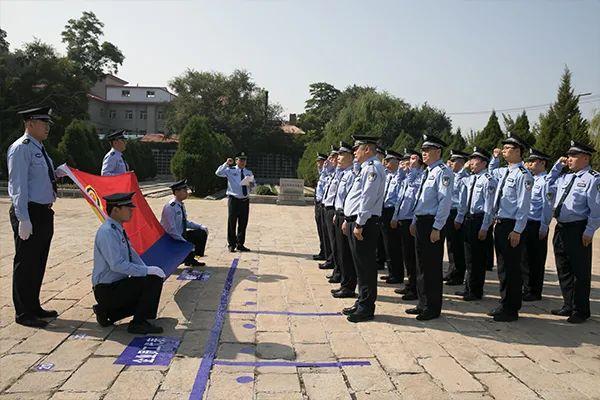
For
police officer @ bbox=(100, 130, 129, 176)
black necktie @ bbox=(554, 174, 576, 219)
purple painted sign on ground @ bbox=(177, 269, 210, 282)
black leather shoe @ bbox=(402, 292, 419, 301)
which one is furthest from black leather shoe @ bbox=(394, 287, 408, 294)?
police officer @ bbox=(100, 130, 129, 176)

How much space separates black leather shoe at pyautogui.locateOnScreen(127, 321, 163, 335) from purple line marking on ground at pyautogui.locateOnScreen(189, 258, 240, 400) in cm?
52

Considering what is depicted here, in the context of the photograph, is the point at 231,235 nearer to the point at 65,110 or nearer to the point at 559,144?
the point at 559,144

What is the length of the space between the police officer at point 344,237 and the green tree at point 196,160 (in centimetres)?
1383

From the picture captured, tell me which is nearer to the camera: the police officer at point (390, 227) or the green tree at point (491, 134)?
the police officer at point (390, 227)

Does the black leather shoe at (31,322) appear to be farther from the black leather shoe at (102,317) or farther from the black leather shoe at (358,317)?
the black leather shoe at (358,317)

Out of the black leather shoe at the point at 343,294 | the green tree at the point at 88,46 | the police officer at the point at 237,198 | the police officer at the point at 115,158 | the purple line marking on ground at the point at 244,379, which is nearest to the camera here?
the purple line marking on ground at the point at 244,379

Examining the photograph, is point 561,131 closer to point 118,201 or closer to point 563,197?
point 563,197

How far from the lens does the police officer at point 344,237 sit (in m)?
5.91

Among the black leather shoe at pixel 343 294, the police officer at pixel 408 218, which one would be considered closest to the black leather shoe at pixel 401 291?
the police officer at pixel 408 218

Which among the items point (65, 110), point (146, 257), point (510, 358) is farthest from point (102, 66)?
point (510, 358)

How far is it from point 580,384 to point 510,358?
22.5 inches

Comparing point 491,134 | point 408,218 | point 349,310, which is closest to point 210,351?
point 349,310

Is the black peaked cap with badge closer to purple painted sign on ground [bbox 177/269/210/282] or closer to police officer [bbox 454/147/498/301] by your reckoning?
purple painted sign on ground [bbox 177/269/210/282]

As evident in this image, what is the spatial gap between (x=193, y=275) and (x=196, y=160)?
13.4 metres
